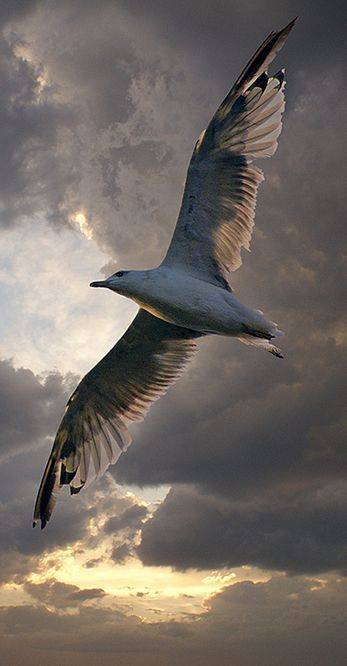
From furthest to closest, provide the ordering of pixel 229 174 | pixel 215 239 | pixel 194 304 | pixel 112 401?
pixel 112 401, pixel 215 239, pixel 229 174, pixel 194 304

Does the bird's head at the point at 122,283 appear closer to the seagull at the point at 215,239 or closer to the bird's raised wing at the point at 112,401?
the seagull at the point at 215,239

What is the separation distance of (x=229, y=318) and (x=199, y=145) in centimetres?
336

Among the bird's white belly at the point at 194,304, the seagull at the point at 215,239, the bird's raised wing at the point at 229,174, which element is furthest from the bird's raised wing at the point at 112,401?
the bird's white belly at the point at 194,304

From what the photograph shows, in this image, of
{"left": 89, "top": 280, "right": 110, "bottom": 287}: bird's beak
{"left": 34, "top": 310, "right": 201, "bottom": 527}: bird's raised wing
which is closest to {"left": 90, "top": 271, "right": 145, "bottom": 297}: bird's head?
{"left": 89, "top": 280, "right": 110, "bottom": 287}: bird's beak

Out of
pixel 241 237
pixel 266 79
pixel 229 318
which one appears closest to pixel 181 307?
pixel 229 318

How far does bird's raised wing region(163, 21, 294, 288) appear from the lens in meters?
15.0

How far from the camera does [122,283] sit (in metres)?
15.1

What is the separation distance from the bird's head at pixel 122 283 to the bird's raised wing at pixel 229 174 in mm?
948

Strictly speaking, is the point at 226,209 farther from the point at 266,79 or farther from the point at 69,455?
the point at 69,455

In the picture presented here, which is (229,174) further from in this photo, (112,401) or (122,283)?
(112,401)

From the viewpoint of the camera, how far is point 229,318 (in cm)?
1508

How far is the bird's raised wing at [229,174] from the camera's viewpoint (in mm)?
15047

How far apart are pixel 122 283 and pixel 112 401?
4279mm

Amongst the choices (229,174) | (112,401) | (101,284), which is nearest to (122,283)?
(101,284)
